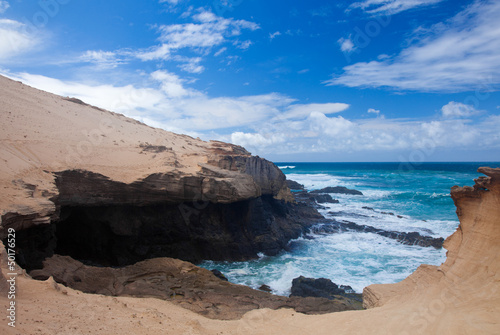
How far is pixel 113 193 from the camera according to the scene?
1002 cm

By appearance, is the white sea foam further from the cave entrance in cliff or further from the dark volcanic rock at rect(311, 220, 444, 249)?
the cave entrance in cliff

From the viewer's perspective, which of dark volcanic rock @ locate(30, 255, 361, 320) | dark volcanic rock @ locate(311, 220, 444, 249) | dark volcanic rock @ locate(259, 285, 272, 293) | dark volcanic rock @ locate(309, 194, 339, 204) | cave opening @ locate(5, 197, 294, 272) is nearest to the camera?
dark volcanic rock @ locate(30, 255, 361, 320)

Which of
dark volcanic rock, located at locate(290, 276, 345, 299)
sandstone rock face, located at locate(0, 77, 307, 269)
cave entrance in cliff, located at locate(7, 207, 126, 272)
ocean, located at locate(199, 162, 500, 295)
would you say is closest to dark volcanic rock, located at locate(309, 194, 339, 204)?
ocean, located at locate(199, 162, 500, 295)

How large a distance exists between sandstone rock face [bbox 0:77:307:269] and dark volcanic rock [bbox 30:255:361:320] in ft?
2.87

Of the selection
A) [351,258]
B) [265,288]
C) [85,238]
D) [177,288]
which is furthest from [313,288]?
[85,238]

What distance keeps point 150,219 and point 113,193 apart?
2.29 metres

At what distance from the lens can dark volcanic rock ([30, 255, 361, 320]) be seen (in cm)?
646

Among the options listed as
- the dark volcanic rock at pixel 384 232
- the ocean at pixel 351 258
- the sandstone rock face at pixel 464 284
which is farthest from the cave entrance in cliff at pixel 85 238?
the dark volcanic rock at pixel 384 232

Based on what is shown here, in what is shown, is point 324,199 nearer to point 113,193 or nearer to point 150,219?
point 150,219

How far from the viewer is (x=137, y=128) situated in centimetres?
1786

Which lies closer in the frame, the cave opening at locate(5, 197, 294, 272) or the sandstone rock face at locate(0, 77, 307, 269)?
the sandstone rock face at locate(0, 77, 307, 269)

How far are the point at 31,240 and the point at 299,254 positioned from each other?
427 inches

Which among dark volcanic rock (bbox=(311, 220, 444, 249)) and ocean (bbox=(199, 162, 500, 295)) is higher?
dark volcanic rock (bbox=(311, 220, 444, 249))

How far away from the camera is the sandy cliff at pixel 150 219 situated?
439 cm
